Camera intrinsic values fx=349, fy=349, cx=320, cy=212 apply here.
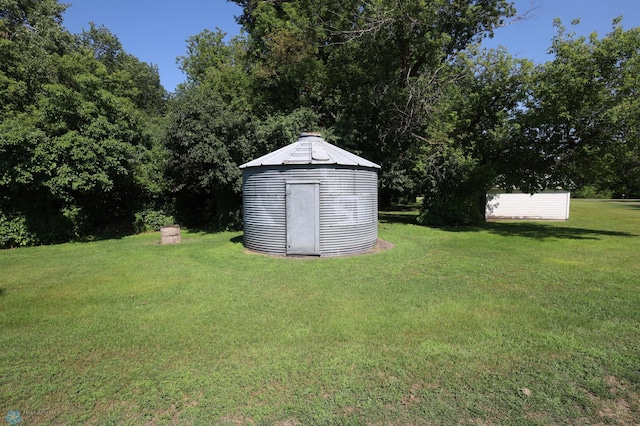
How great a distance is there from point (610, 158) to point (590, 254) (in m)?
6.78

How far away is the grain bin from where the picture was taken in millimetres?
10453

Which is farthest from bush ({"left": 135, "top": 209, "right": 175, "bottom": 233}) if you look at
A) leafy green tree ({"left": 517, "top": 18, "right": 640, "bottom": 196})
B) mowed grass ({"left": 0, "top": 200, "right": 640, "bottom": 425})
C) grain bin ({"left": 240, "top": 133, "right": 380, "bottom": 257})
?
leafy green tree ({"left": 517, "top": 18, "right": 640, "bottom": 196})

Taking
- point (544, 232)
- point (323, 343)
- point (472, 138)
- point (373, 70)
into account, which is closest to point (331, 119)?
point (373, 70)

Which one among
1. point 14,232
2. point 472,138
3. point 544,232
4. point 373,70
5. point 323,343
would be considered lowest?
point 323,343

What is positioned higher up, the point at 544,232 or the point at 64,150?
the point at 64,150

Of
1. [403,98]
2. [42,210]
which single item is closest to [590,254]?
[403,98]

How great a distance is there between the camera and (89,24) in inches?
1330

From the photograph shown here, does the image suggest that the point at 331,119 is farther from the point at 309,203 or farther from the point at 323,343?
the point at 323,343

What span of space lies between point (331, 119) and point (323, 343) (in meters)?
18.0

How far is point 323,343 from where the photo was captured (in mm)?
4781

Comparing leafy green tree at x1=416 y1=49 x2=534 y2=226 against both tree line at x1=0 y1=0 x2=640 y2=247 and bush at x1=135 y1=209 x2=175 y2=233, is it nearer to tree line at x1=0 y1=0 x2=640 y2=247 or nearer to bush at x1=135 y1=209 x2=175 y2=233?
tree line at x1=0 y1=0 x2=640 y2=247

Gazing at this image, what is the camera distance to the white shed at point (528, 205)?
892 inches

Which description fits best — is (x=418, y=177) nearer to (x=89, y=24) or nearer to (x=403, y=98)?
(x=403, y=98)

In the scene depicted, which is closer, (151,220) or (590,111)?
(590,111)
